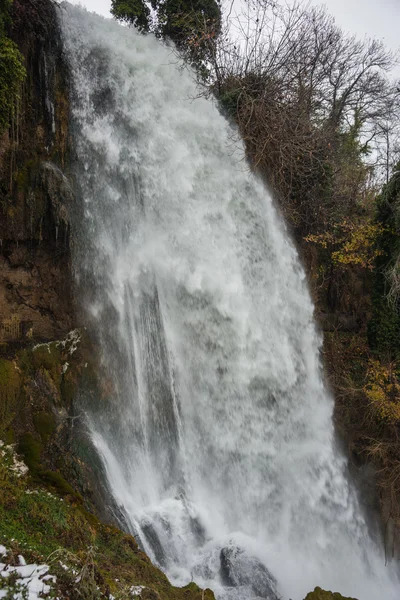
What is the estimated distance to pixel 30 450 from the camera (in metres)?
6.02

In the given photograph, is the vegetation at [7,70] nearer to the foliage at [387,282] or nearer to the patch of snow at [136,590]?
the patch of snow at [136,590]

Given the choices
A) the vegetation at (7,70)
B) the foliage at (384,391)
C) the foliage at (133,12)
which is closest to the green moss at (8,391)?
the vegetation at (7,70)

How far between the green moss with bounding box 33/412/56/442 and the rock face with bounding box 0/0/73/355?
3.76ft

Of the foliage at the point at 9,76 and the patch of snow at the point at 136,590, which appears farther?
the foliage at the point at 9,76

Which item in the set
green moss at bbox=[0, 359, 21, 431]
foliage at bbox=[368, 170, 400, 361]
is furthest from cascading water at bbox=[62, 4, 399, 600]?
foliage at bbox=[368, 170, 400, 361]

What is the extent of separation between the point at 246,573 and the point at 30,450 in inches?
146

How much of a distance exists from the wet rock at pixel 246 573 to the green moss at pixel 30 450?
3211mm

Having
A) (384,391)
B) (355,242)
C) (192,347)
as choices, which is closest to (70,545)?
(192,347)

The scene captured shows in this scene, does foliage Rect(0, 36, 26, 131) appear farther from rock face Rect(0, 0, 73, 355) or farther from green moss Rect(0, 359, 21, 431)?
green moss Rect(0, 359, 21, 431)

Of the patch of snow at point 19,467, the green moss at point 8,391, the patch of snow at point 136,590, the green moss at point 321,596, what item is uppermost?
the green moss at point 8,391

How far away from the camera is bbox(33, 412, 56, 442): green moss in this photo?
640cm

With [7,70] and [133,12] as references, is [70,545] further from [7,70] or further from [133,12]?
[133,12]

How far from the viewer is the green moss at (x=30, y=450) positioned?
19.0 ft

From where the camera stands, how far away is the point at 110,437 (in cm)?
719
